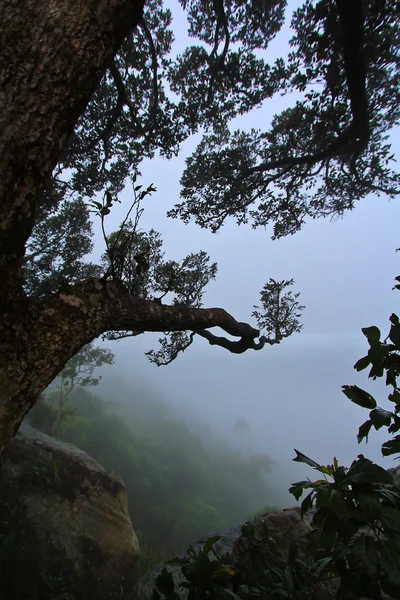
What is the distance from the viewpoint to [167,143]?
291 inches

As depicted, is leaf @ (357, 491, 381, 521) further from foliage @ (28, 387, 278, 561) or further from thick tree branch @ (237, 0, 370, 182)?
foliage @ (28, 387, 278, 561)

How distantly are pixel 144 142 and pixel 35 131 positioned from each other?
6.43 metres

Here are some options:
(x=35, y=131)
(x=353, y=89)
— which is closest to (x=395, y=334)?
(x=35, y=131)

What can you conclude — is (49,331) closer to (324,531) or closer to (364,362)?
(324,531)

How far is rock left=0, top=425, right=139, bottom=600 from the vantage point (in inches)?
242

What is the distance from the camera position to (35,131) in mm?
1712

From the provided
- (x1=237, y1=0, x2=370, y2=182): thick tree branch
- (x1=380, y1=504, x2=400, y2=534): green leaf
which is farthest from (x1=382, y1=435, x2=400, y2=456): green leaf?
(x1=237, y1=0, x2=370, y2=182): thick tree branch

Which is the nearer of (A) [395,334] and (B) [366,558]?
(B) [366,558]

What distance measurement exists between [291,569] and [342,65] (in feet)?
26.5

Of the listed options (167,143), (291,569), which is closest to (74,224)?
(167,143)

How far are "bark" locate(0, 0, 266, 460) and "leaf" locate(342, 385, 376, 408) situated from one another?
179cm

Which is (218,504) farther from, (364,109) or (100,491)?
(364,109)

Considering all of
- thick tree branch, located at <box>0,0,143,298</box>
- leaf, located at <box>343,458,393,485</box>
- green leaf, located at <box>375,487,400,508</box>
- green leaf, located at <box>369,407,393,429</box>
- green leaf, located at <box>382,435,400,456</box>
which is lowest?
green leaf, located at <box>375,487,400,508</box>


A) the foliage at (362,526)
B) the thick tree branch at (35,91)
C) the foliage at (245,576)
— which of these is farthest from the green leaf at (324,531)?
the thick tree branch at (35,91)
